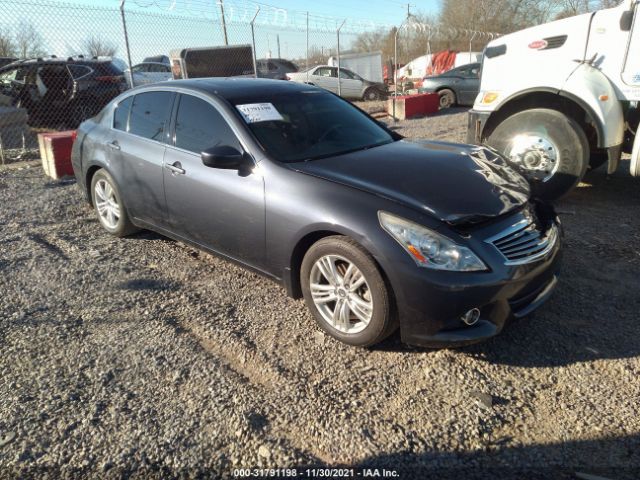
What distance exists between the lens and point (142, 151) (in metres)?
4.18

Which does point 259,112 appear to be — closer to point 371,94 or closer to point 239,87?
point 239,87

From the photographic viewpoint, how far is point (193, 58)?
43.2 ft

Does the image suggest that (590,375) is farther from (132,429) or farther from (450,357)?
(132,429)

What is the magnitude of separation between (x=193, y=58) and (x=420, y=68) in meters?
17.2

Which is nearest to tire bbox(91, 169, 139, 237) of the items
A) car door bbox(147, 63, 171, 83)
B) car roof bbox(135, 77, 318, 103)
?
car roof bbox(135, 77, 318, 103)

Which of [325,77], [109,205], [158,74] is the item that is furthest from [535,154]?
[325,77]

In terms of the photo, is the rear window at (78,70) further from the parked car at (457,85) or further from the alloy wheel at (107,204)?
the parked car at (457,85)

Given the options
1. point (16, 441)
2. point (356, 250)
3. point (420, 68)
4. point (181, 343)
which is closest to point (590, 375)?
point (356, 250)

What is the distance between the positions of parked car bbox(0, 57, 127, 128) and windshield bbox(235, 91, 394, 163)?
866cm

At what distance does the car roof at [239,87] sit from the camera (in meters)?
3.80

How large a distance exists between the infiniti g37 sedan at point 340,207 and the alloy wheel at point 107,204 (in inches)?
10.2

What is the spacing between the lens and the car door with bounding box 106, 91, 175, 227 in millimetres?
4059

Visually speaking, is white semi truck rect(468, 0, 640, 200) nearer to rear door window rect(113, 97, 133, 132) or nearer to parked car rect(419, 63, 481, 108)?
rear door window rect(113, 97, 133, 132)

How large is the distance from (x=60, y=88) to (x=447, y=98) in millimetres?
11147
